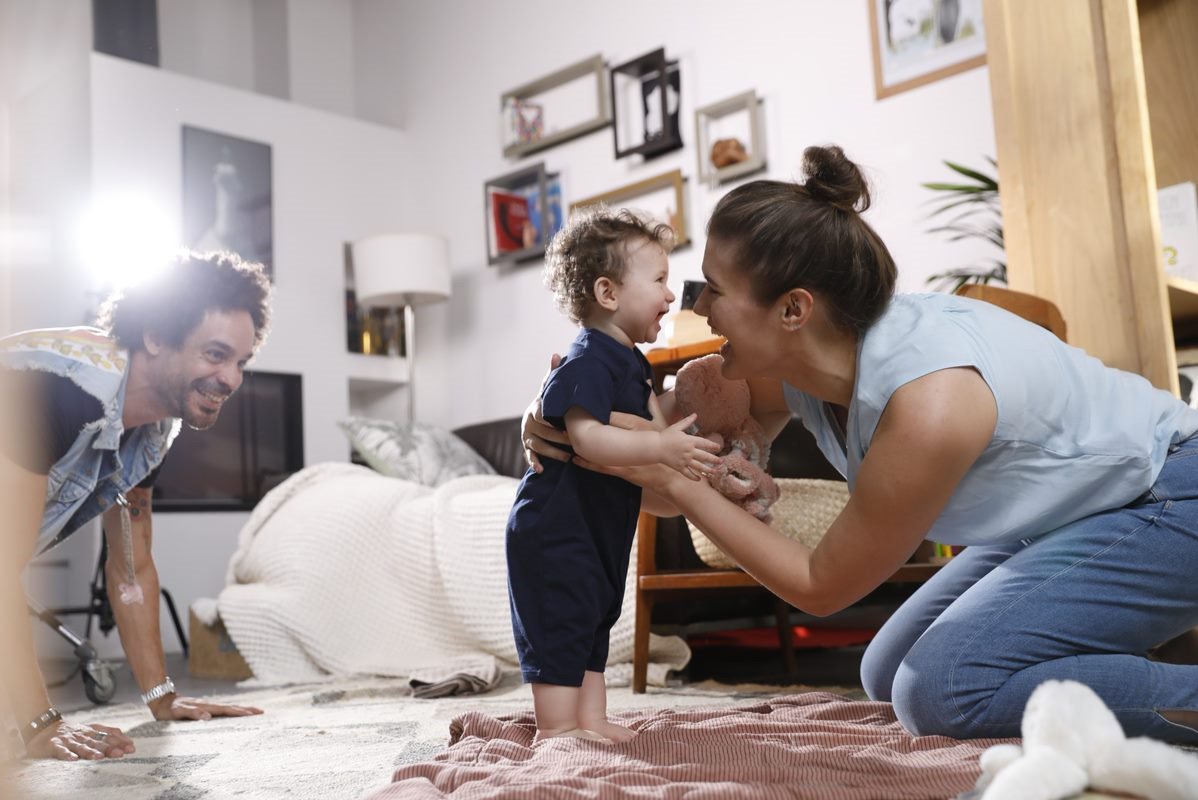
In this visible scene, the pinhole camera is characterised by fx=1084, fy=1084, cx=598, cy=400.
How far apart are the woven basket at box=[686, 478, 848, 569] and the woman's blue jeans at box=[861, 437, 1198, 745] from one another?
788mm

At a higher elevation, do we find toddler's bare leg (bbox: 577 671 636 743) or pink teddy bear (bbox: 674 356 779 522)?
pink teddy bear (bbox: 674 356 779 522)

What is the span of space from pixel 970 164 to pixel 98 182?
3362 mm

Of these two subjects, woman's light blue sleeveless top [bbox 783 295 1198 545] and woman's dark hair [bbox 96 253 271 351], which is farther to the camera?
woman's dark hair [bbox 96 253 271 351]

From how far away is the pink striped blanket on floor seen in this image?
108cm

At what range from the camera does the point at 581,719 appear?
4.72 ft

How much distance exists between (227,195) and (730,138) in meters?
2.24

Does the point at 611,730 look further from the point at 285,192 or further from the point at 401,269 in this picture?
the point at 285,192

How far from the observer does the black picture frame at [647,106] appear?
430cm

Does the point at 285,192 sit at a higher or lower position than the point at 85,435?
higher

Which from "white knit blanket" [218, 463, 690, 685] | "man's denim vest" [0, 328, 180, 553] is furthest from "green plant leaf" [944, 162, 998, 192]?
"man's denim vest" [0, 328, 180, 553]

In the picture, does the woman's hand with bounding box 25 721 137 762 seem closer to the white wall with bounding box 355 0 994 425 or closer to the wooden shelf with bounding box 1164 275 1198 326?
the wooden shelf with bounding box 1164 275 1198 326

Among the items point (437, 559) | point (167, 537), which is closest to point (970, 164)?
point (437, 559)

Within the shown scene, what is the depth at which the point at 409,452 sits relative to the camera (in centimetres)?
384

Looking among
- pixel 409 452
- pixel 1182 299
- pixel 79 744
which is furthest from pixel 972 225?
pixel 79 744
